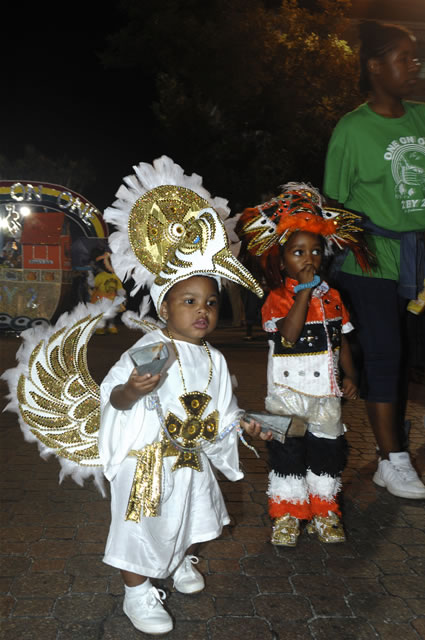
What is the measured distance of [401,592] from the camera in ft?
8.87

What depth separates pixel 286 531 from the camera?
3.16m

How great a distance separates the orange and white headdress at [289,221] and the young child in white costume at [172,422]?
1.82 ft

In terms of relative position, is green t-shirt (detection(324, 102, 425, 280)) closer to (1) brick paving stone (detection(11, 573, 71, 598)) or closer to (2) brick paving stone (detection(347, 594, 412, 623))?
(2) brick paving stone (detection(347, 594, 412, 623))

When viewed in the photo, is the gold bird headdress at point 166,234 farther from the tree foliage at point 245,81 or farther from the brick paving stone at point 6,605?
the tree foliage at point 245,81

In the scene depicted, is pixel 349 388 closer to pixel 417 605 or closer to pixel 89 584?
pixel 417 605

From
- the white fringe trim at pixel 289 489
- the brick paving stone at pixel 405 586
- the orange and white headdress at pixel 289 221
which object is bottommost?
the brick paving stone at pixel 405 586

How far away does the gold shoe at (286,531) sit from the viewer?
314cm

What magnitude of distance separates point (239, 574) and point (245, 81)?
14.5 m

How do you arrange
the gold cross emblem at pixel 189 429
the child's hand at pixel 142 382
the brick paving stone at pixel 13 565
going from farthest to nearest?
the brick paving stone at pixel 13 565
the gold cross emblem at pixel 189 429
the child's hand at pixel 142 382

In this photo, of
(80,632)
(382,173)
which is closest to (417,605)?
(80,632)

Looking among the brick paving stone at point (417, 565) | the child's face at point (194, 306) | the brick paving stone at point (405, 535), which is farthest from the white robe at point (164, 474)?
the brick paving stone at point (405, 535)

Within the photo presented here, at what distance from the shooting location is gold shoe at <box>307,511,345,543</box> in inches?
125

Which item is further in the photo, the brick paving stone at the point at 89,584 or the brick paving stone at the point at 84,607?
the brick paving stone at the point at 89,584

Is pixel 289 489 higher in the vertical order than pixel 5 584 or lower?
higher
